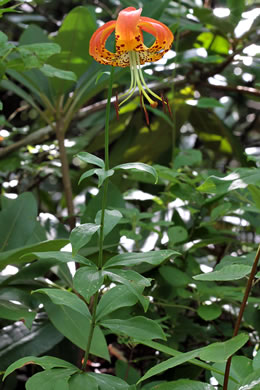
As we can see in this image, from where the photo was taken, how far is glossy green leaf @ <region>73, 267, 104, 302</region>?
63 centimetres

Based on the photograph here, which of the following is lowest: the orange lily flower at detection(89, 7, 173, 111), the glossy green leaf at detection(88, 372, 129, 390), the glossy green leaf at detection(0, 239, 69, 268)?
the glossy green leaf at detection(88, 372, 129, 390)

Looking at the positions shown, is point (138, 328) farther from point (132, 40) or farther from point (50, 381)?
point (132, 40)

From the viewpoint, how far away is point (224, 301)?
1.07 m

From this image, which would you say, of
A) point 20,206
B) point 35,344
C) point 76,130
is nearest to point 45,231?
point 20,206

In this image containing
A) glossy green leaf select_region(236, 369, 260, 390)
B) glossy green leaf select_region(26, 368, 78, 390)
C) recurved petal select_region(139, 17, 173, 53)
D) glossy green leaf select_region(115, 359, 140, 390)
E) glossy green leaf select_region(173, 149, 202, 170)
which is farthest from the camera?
glossy green leaf select_region(173, 149, 202, 170)

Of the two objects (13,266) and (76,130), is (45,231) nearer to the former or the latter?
(13,266)

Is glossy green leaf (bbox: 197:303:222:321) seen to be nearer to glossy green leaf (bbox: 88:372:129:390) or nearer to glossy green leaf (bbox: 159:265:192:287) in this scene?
glossy green leaf (bbox: 159:265:192:287)

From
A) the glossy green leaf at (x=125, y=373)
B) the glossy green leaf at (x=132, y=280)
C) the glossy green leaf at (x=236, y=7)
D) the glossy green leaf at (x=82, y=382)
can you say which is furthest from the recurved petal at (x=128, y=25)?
the glossy green leaf at (x=236, y=7)

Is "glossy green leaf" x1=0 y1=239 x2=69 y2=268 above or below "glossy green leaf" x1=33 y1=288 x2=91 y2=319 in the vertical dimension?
below

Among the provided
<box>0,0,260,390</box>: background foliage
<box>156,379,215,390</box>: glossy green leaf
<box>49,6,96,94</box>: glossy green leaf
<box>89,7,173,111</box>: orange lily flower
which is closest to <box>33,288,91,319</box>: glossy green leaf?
<box>0,0,260,390</box>: background foliage

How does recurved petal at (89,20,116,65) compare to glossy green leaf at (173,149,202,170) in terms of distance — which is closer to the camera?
recurved petal at (89,20,116,65)

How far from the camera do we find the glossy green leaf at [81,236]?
25.1 inches

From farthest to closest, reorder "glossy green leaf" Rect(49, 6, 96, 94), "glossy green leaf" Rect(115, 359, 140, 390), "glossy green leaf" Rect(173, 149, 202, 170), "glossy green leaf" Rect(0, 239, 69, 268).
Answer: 1. "glossy green leaf" Rect(49, 6, 96, 94)
2. "glossy green leaf" Rect(173, 149, 202, 170)
3. "glossy green leaf" Rect(115, 359, 140, 390)
4. "glossy green leaf" Rect(0, 239, 69, 268)

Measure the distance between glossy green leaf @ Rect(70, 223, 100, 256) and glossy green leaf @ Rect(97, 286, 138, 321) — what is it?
0.10m
